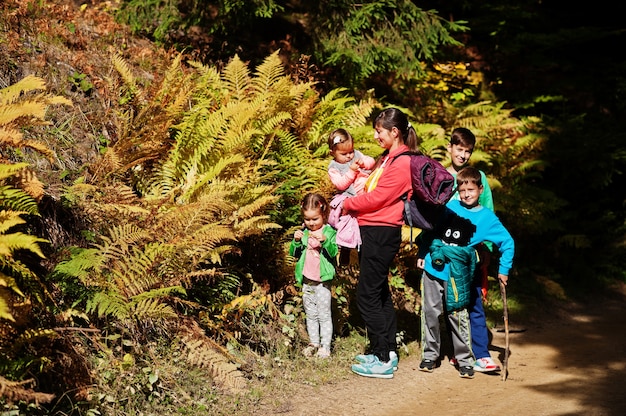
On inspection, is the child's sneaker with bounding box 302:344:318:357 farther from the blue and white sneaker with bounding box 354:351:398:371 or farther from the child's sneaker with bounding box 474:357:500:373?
the child's sneaker with bounding box 474:357:500:373

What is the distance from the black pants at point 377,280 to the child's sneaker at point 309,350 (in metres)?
0.53

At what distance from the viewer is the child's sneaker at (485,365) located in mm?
6727

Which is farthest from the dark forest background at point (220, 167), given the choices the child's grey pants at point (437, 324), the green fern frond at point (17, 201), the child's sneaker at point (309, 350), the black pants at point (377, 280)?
the child's grey pants at point (437, 324)

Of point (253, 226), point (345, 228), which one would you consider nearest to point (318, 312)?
point (345, 228)

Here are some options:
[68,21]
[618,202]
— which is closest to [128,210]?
[68,21]

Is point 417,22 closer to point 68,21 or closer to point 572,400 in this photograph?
point 68,21

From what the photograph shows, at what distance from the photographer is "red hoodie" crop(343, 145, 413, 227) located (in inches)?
243

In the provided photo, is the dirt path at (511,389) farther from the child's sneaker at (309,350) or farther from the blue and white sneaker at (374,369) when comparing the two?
the child's sneaker at (309,350)

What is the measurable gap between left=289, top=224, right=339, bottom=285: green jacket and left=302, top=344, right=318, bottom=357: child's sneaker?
0.59 m

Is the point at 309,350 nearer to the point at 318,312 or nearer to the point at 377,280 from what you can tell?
the point at 318,312

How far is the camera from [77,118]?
7219mm

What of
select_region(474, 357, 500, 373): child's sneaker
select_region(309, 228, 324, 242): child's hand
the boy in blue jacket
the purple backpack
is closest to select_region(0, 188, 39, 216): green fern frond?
select_region(309, 228, 324, 242): child's hand

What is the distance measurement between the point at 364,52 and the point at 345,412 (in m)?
5.00

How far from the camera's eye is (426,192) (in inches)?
239
